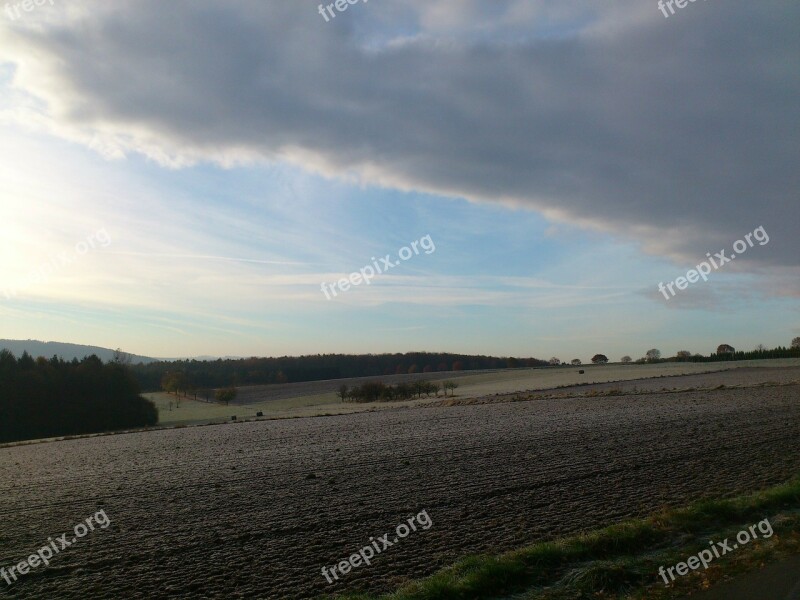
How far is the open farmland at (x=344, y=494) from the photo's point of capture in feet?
32.8

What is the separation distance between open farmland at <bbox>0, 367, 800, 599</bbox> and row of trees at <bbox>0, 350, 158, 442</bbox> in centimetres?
5415

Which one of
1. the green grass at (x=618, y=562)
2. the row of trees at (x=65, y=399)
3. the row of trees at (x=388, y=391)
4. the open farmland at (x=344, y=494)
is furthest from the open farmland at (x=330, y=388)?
the green grass at (x=618, y=562)

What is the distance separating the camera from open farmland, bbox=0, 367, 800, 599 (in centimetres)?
1000

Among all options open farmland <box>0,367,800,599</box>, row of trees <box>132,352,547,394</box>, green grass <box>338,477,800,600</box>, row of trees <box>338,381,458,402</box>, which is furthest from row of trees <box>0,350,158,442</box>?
green grass <box>338,477,800,600</box>

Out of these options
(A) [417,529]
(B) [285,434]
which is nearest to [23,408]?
(B) [285,434]

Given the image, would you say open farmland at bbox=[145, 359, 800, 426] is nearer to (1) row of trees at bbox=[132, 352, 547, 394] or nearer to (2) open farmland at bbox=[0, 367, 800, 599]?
(1) row of trees at bbox=[132, 352, 547, 394]

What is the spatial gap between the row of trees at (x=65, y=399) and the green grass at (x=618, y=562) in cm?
7872

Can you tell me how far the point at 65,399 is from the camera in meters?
79.0

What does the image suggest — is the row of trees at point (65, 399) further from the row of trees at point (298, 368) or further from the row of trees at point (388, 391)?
the row of trees at point (298, 368)

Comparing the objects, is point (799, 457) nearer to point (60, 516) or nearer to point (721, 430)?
point (721, 430)

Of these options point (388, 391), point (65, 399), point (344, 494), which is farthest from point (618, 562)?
point (388, 391)

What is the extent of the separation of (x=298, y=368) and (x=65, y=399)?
74.7m

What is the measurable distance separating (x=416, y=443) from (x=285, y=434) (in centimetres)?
1156

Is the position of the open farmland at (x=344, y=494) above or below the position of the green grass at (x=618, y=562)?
below
